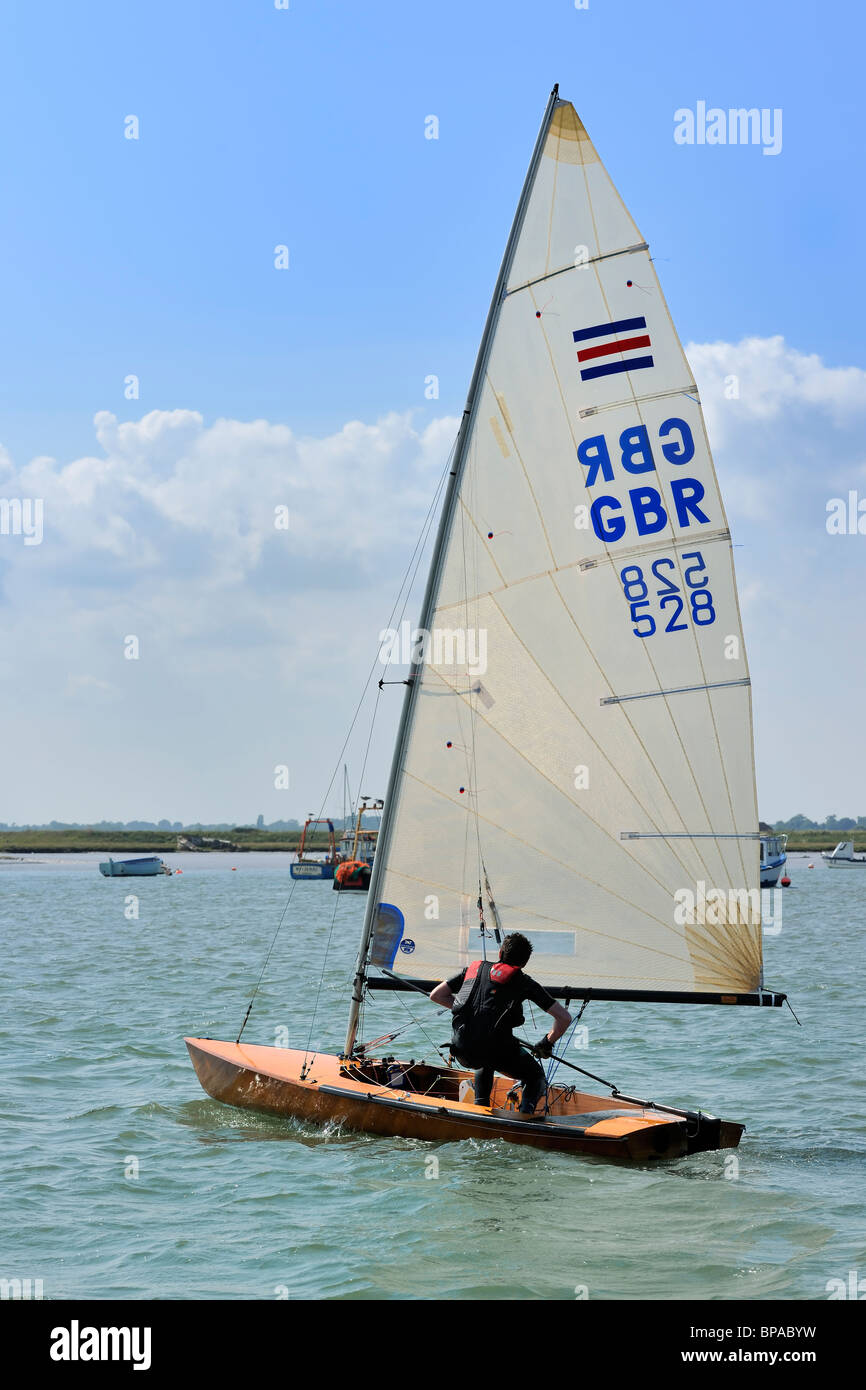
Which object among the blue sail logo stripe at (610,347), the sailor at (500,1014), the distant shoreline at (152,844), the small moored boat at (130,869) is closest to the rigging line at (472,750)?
the sailor at (500,1014)

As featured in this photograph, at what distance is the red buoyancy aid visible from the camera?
1085 centimetres

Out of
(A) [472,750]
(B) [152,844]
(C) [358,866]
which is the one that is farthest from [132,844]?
(A) [472,750]

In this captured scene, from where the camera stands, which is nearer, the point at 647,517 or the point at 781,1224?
the point at 781,1224

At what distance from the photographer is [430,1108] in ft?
36.7

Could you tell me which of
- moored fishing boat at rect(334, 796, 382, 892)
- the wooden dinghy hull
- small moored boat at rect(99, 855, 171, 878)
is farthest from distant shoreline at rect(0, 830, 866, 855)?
the wooden dinghy hull

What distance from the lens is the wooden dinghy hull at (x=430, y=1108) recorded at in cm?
1080

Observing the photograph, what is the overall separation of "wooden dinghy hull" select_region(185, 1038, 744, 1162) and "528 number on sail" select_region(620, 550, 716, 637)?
4.34m

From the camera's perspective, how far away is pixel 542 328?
12156 mm

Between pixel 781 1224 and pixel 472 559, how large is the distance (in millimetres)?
6310

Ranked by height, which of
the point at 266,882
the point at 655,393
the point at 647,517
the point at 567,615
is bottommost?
the point at 266,882

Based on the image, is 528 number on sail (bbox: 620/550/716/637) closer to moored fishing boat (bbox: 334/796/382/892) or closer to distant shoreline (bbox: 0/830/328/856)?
moored fishing boat (bbox: 334/796/382/892)
